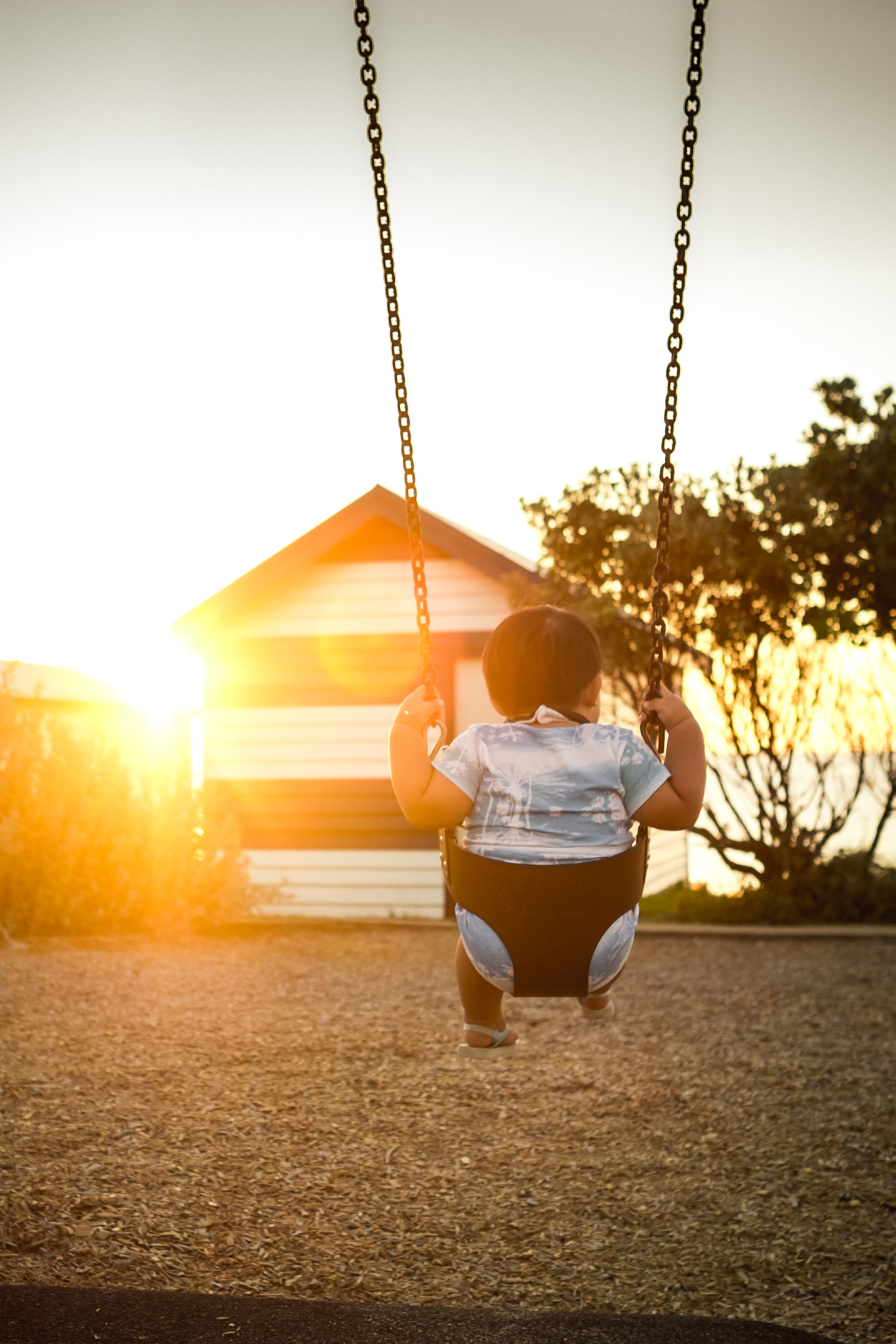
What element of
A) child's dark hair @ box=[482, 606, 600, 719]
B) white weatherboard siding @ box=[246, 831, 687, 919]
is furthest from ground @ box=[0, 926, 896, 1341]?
white weatherboard siding @ box=[246, 831, 687, 919]

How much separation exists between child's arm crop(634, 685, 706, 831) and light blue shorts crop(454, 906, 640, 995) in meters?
0.27

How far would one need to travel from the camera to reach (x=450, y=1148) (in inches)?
205

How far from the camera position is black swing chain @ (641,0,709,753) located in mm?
3133

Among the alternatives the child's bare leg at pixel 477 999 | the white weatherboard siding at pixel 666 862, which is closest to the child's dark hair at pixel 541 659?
the child's bare leg at pixel 477 999

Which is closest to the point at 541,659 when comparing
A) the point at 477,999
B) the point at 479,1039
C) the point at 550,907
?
the point at 550,907

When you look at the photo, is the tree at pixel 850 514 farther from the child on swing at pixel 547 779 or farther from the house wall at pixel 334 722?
the child on swing at pixel 547 779

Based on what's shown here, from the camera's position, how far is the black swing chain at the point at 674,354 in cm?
313

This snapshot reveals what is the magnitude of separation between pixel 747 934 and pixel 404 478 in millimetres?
8081

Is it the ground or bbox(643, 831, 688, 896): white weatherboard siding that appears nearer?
the ground

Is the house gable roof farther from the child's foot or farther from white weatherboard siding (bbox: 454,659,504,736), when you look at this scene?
the child's foot

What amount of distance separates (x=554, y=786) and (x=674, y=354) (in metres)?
1.33

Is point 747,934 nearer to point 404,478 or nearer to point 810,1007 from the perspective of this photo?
point 810,1007

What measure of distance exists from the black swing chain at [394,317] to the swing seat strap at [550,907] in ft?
1.81

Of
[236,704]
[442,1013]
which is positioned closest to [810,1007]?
[442,1013]
